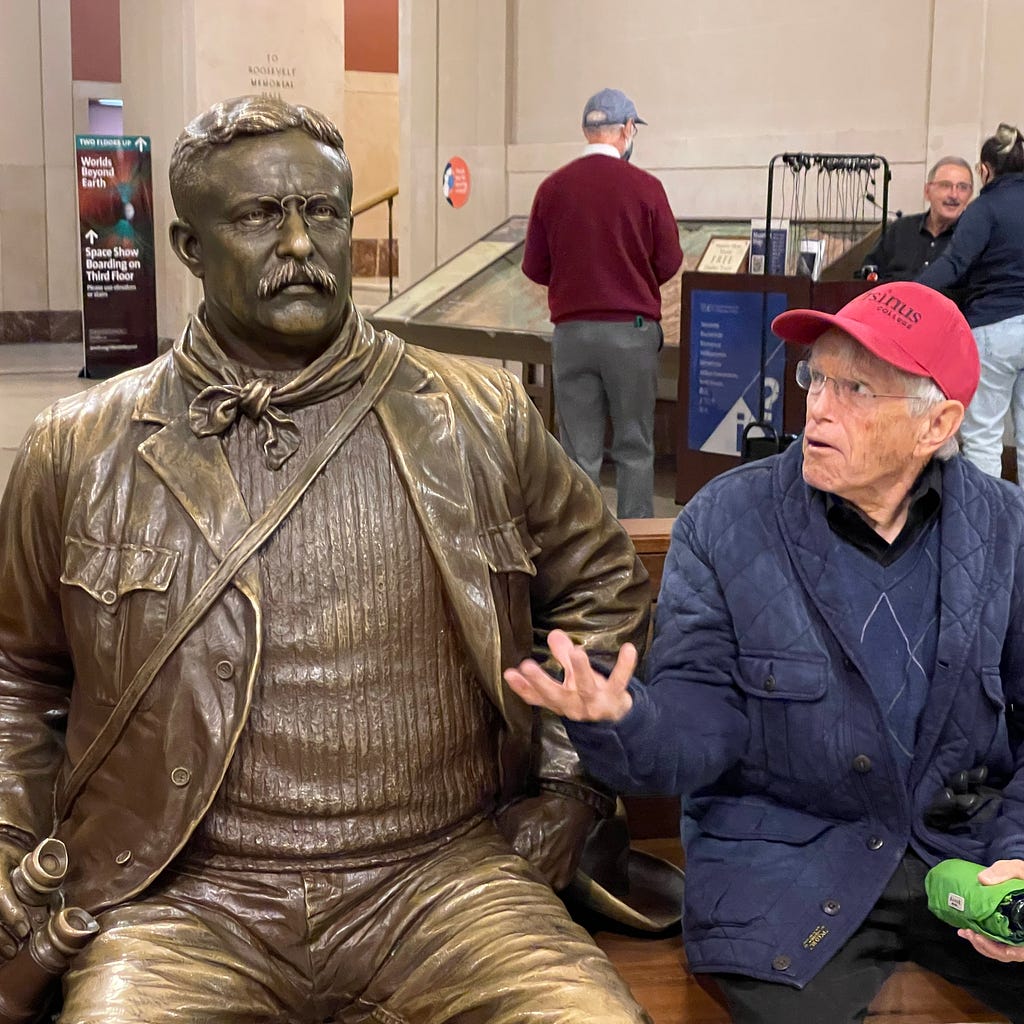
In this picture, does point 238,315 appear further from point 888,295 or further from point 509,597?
point 888,295

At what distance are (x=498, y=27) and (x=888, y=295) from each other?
12219 millimetres

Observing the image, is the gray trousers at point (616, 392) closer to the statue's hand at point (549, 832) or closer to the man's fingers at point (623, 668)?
the statue's hand at point (549, 832)

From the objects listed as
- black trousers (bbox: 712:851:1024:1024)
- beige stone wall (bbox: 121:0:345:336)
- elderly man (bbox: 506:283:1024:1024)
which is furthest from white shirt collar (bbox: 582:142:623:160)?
beige stone wall (bbox: 121:0:345:336)

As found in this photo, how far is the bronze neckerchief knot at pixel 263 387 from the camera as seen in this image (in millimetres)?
2545

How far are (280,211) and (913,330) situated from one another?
108cm

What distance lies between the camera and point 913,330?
2727 millimetres

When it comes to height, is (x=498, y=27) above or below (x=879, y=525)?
above

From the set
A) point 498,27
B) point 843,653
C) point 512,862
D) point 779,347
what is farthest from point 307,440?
point 498,27

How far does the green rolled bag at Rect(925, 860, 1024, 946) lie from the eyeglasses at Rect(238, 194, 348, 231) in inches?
57.3

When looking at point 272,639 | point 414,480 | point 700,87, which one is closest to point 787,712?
point 414,480

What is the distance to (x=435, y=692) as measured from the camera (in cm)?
261

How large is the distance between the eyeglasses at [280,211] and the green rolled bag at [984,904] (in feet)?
4.77

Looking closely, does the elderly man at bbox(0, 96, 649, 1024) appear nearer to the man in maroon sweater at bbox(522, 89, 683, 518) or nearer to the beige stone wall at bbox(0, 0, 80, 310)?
the man in maroon sweater at bbox(522, 89, 683, 518)

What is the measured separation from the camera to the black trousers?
2.56 m
